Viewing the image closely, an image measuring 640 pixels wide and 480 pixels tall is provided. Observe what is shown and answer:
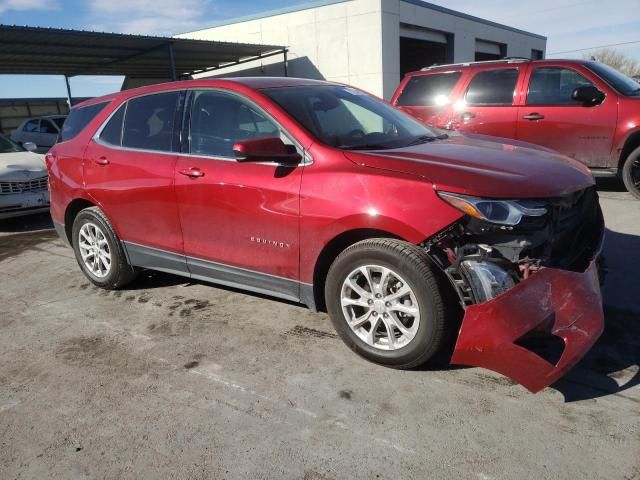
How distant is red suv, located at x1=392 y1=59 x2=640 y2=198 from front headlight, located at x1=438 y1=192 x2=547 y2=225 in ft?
15.9

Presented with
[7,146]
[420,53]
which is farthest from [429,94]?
[420,53]

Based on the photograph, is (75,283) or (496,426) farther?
(75,283)

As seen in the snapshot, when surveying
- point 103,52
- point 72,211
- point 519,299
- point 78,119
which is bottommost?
point 519,299

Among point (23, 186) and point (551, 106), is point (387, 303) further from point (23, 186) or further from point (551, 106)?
point (23, 186)

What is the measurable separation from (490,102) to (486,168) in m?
4.92

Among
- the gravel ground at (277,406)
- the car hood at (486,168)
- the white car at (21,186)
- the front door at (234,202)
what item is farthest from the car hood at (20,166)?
the car hood at (486,168)

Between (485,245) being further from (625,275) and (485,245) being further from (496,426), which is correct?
Answer: (625,275)

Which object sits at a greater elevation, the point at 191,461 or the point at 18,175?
the point at 18,175

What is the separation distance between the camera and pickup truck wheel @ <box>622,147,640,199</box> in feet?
21.2

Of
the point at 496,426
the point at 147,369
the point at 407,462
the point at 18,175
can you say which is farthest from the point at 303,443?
the point at 18,175

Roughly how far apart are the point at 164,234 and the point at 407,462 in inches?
102

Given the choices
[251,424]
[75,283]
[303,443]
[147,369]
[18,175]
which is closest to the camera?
[303,443]

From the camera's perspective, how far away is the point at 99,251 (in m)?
4.58

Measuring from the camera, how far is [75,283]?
4934 millimetres
